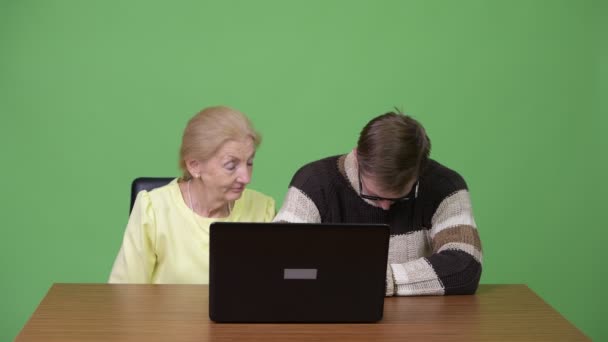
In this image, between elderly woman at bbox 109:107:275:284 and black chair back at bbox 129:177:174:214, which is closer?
elderly woman at bbox 109:107:275:284

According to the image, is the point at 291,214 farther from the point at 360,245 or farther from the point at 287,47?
the point at 287,47

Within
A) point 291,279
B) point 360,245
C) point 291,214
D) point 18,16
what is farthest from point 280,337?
point 18,16

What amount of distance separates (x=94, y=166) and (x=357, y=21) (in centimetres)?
134

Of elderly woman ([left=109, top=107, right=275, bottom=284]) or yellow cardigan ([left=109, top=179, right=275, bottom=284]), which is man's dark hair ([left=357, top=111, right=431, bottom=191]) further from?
yellow cardigan ([left=109, top=179, right=275, bottom=284])

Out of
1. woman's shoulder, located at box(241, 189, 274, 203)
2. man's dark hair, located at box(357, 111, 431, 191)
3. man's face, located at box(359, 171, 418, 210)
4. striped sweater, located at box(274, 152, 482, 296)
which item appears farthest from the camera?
woman's shoulder, located at box(241, 189, 274, 203)

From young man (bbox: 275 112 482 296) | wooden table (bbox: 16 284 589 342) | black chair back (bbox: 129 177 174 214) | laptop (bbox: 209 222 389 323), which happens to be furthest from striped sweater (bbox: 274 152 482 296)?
black chair back (bbox: 129 177 174 214)

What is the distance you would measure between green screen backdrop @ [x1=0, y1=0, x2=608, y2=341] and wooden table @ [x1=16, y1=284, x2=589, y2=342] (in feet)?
5.24

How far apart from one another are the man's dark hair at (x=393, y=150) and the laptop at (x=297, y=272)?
0.99 ft

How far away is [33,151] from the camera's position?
4078mm

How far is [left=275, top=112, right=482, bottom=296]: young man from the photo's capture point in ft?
8.11

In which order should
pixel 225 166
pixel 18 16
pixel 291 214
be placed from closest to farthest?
pixel 291 214
pixel 225 166
pixel 18 16

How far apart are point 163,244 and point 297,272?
2.87 feet

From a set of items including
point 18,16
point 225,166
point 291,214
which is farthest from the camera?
point 18,16

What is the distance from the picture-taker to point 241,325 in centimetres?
225
